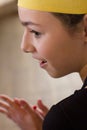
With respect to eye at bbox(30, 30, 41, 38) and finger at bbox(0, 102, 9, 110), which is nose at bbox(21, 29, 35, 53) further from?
finger at bbox(0, 102, 9, 110)

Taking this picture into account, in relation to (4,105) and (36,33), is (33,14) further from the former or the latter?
(4,105)

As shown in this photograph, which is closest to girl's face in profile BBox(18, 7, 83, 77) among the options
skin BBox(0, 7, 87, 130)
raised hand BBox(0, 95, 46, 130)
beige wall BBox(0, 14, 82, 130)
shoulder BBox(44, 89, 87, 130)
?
skin BBox(0, 7, 87, 130)

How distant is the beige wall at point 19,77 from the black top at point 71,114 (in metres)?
0.95

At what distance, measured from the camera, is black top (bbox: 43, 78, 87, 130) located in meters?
0.79

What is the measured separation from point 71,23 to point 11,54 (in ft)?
3.89

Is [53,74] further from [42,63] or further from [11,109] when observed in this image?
[11,109]

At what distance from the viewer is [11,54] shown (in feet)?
6.57

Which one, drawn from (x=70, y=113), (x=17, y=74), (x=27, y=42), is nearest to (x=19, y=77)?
(x=17, y=74)

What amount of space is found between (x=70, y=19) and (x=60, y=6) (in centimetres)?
5

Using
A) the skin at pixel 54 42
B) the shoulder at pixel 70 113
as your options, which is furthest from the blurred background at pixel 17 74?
the shoulder at pixel 70 113

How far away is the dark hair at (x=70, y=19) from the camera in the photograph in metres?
0.85

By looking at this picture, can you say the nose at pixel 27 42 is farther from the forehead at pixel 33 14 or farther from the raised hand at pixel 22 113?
the raised hand at pixel 22 113

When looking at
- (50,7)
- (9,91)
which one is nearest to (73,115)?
(50,7)

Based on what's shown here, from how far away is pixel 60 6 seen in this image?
87cm
